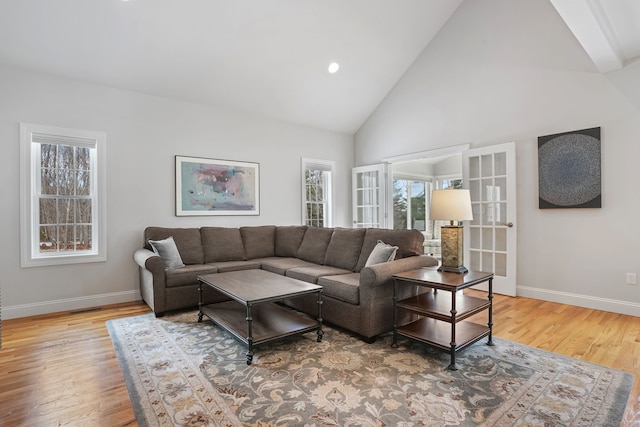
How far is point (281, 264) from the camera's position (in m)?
4.14

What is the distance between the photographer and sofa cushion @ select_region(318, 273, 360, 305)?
2.87 meters

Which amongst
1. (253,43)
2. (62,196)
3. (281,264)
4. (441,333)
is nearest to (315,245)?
(281,264)

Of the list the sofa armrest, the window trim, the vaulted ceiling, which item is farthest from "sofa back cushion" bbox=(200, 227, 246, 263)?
the sofa armrest

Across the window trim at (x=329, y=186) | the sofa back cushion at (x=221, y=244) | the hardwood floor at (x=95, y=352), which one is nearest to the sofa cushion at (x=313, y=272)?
the sofa back cushion at (x=221, y=244)

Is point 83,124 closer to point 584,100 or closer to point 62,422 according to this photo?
point 62,422

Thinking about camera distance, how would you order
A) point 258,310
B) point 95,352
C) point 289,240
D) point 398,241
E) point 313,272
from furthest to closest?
1. point 289,240
2. point 313,272
3. point 398,241
4. point 258,310
5. point 95,352

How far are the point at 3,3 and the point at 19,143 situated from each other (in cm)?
137

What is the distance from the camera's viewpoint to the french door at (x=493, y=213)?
424 cm

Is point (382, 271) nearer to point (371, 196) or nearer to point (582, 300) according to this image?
point (582, 300)

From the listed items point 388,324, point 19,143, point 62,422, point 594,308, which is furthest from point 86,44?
point 594,308

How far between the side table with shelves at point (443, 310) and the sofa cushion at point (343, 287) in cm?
36

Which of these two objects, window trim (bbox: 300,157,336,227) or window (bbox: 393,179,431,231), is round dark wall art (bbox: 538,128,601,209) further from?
window (bbox: 393,179,431,231)

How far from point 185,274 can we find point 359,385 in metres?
2.42

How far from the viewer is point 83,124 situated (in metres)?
3.91
